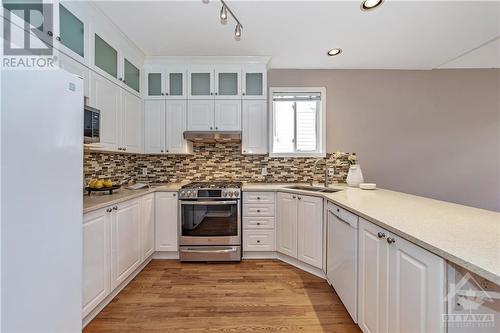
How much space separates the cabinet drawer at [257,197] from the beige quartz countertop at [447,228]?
1.17 metres

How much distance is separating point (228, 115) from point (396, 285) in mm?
2538

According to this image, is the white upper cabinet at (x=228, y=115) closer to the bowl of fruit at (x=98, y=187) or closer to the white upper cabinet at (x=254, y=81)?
the white upper cabinet at (x=254, y=81)

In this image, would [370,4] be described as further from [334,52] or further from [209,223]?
[209,223]

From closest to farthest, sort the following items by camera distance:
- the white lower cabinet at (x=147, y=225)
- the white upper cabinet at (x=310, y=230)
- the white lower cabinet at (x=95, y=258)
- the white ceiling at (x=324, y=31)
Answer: the white lower cabinet at (x=95, y=258) → the white ceiling at (x=324, y=31) → the white upper cabinet at (x=310, y=230) → the white lower cabinet at (x=147, y=225)

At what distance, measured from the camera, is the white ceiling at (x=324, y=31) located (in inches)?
80.7

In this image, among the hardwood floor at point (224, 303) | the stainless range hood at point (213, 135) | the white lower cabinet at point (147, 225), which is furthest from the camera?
the stainless range hood at point (213, 135)

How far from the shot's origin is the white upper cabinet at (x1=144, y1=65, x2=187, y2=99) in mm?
3094

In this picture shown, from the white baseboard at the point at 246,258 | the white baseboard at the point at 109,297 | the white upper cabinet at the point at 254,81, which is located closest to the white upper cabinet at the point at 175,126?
the white upper cabinet at the point at 254,81

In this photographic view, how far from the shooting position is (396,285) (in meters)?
1.15

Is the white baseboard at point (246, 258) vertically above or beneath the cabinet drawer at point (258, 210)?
beneath

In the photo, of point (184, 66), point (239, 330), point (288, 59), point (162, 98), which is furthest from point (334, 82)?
point (239, 330)

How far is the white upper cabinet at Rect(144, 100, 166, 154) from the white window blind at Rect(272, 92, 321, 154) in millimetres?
1567

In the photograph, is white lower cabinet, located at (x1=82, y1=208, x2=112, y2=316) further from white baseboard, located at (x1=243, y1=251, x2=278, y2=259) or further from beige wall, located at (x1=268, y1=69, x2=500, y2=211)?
beige wall, located at (x1=268, y1=69, x2=500, y2=211)

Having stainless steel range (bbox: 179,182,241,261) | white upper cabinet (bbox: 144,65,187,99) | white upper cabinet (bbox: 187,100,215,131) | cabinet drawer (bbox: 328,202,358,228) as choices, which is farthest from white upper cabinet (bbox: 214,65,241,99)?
cabinet drawer (bbox: 328,202,358,228)
